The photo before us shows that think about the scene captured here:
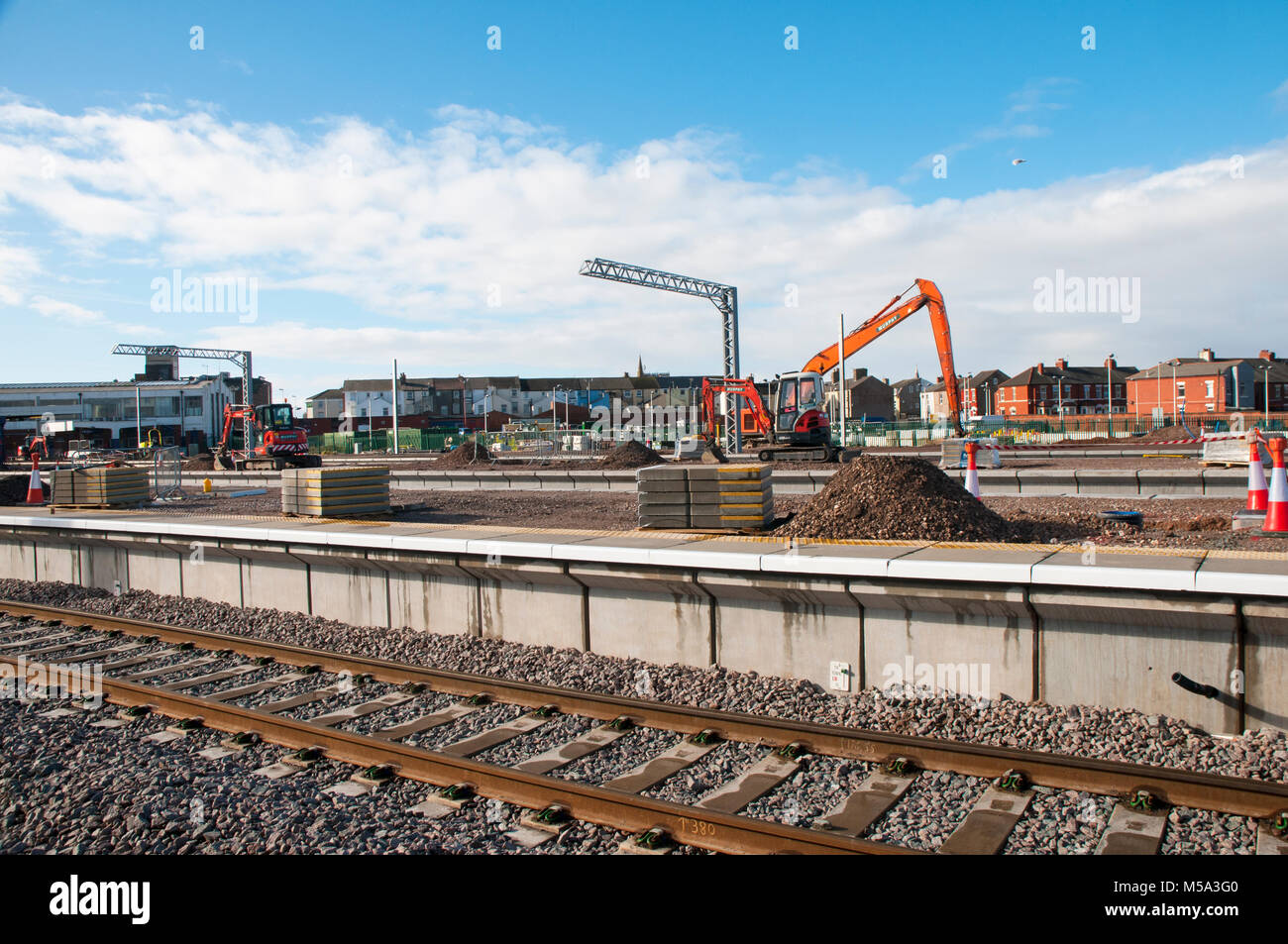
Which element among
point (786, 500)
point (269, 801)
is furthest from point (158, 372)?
point (269, 801)

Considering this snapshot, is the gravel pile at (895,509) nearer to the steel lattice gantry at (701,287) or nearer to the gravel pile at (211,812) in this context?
the gravel pile at (211,812)

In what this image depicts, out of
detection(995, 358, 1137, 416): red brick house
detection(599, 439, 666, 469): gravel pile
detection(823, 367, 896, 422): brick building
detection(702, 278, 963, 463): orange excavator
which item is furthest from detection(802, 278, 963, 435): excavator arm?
detection(823, 367, 896, 422): brick building

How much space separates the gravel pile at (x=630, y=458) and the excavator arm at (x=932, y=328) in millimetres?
7578

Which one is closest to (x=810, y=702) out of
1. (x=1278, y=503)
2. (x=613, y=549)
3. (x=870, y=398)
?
(x=613, y=549)

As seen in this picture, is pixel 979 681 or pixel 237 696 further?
pixel 237 696

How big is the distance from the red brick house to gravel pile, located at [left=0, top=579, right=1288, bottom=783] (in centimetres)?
9916

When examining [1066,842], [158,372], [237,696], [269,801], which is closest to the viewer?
[1066,842]

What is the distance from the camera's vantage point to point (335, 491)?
51.6ft

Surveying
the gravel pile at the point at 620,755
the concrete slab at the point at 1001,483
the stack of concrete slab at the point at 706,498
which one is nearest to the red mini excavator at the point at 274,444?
the concrete slab at the point at 1001,483

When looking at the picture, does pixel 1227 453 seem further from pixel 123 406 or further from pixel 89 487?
pixel 123 406

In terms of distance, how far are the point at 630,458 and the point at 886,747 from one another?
26115mm
